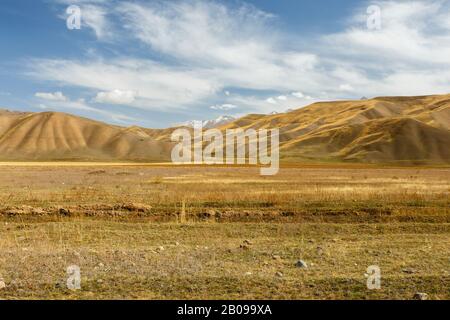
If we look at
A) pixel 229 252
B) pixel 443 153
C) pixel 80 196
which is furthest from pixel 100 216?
pixel 443 153

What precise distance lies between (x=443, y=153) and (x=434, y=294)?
20462 cm

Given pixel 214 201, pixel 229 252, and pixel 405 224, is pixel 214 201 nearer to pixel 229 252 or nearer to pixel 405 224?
pixel 405 224

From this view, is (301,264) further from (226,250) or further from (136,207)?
(136,207)

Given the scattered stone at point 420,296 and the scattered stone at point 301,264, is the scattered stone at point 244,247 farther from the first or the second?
the scattered stone at point 420,296

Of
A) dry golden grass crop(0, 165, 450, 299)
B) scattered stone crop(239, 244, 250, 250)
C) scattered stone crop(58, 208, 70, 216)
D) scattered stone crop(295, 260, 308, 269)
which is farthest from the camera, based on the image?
scattered stone crop(58, 208, 70, 216)

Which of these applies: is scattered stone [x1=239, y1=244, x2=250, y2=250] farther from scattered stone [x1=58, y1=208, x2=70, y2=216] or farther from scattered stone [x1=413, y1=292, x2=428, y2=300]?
scattered stone [x1=58, y1=208, x2=70, y2=216]

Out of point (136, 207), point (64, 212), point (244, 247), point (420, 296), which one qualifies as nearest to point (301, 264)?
point (244, 247)

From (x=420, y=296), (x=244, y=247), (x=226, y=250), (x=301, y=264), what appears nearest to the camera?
(x=420, y=296)

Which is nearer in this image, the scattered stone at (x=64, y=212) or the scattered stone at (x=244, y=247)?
the scattered stone at (x=244, y=247)

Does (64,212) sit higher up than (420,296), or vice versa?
(64,212)

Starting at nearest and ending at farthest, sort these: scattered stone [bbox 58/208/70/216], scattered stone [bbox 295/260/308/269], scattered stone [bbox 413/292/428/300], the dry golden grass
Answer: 1. scattered stone [bbox 413/292/428/300]
2. the dry golden grass
3. scattered stone [bbox 295/260/308/269]
4. scattered stone [bbox 58/208/70/216]

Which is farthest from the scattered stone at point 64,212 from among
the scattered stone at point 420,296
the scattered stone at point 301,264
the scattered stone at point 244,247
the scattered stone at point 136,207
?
the scattered stone at point 420,296

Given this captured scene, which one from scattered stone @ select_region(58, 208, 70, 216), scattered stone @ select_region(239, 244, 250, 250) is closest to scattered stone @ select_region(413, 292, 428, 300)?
scattered stone @ select_region(239, 244, 250, 250)
